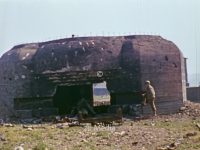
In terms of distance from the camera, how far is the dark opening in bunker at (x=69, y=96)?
762 inches

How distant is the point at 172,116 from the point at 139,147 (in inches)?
277

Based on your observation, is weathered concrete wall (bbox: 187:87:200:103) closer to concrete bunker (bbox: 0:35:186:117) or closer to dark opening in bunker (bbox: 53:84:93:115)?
concrete bunker (bbox: 0:35:186:117)

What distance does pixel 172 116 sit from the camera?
16.5 metres

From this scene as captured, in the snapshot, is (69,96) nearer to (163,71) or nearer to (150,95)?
(163,71)

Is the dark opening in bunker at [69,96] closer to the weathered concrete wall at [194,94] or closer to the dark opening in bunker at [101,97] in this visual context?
the dark opening in bunker at [101,97]

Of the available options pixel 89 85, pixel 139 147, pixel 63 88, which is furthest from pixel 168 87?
pixel 139 147

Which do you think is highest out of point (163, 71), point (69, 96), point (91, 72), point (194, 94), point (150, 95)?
point (91, 72)

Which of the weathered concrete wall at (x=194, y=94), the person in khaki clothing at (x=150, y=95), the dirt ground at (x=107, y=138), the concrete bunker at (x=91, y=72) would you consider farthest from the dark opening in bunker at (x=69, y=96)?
the weathered concrete wall at (x=194, y=94)

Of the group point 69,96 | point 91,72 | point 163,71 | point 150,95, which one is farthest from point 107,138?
point 69,96

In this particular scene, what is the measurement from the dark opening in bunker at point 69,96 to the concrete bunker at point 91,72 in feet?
0.40

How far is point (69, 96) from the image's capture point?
787 inches

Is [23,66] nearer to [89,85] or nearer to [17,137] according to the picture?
[89,85]

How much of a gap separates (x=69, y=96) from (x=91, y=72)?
9.21 ft

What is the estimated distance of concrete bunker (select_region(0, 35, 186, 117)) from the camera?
17.6 meters
